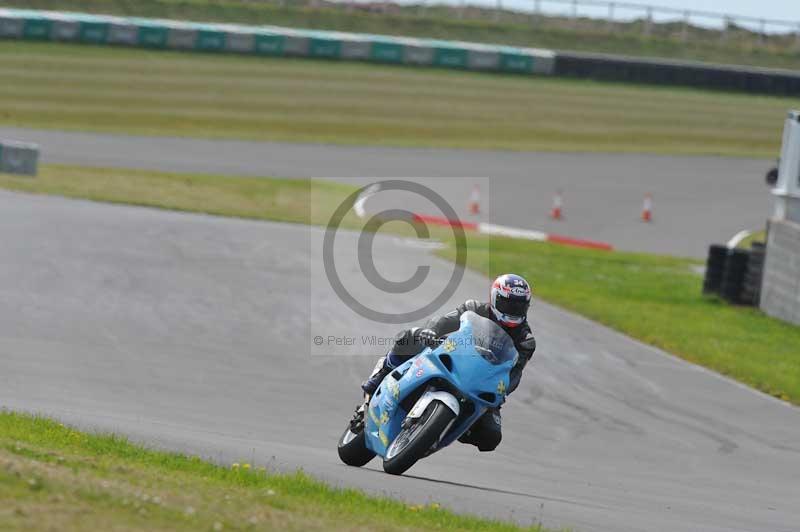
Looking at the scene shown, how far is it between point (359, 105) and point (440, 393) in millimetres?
43394

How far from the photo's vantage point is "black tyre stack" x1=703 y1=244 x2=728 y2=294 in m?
23.8

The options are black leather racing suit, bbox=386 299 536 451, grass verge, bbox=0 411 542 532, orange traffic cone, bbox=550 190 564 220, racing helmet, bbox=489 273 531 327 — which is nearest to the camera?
grass verge, bbox=0 411 542 532

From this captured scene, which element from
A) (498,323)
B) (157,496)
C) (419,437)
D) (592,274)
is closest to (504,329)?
(498,323)

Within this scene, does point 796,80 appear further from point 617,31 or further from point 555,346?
point 555,346

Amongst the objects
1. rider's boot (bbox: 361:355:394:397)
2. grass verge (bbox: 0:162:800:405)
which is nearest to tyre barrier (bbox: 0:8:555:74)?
grass verge (bbox: 0:162:800:405)

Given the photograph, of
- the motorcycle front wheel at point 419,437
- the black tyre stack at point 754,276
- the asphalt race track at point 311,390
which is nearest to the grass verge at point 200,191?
the asphalt race track at point 311,390

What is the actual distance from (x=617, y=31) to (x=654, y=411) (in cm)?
A: 6107

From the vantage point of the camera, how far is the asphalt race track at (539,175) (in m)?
35.9

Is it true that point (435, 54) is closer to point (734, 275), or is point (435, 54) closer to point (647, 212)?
point (647, 212)

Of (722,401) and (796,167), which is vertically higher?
(796,167)

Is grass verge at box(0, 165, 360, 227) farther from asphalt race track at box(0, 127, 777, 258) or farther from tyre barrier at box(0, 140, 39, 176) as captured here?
asphalt race track at box(0, 127, 777, 258)

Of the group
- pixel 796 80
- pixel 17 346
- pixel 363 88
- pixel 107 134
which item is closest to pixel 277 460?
pixel 17 346

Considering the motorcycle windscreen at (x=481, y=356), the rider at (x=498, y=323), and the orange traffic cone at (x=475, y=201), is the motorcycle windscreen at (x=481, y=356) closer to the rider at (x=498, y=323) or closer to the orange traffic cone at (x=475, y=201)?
the rider at (x=498, y=323)

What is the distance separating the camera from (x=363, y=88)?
55.4 metres
